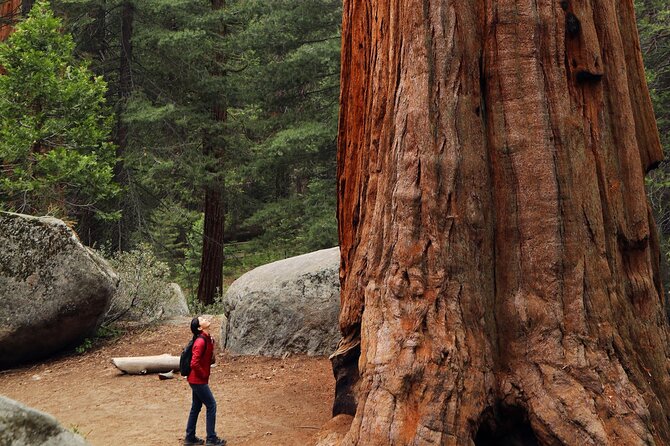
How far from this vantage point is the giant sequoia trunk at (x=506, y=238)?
14.9 feet

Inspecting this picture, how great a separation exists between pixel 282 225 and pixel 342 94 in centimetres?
1198

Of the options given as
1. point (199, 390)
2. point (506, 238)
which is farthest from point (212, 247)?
point (506, 238)

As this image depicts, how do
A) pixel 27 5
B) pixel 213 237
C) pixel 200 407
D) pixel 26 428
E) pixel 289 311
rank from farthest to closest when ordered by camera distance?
pixel 213 237
pixel 27 5
pixel 289 311
pixel 200 407
pixel 26 428

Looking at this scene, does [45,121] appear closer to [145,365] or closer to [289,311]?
[145,365]

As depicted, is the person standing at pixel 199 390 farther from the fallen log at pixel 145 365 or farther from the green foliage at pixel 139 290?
the green foliage at pixel 139 290

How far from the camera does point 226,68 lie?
714 inches

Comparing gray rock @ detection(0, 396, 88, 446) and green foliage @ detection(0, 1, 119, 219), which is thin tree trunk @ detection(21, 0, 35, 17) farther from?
gray rock @ detection(0, 396, 88, 446)

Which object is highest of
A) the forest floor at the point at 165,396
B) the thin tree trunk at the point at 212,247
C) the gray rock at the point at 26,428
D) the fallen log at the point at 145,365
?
the thin tree trunk at the point at 212,247

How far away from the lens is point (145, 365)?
9648 millimetres

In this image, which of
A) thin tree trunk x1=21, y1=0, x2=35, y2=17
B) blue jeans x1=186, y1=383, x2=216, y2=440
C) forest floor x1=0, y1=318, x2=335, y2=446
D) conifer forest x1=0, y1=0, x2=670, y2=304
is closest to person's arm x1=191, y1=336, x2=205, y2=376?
blue jeans x1=186, y1=383, x2=216, y2=440

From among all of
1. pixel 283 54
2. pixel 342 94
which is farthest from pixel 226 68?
pixel 342 94

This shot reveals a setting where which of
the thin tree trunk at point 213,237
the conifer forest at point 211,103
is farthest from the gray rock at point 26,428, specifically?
the thin tree trunk at point 213,237

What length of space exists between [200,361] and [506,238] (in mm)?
3123

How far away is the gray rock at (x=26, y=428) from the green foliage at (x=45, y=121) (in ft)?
35.2
